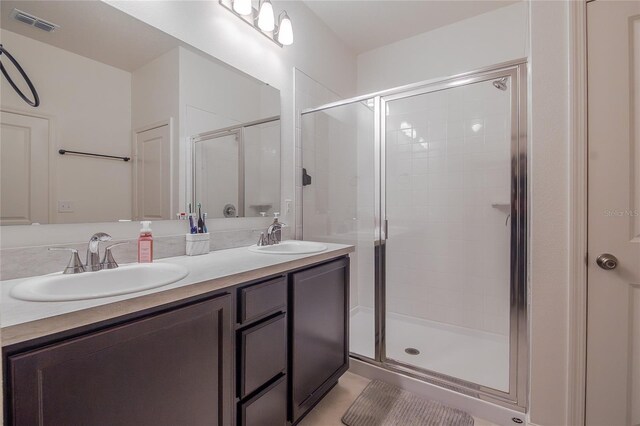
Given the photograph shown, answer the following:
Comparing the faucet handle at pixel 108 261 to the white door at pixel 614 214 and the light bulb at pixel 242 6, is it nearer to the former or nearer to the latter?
the light bulb at pixel 242 6

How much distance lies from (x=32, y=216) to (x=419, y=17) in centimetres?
283

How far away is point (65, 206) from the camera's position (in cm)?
110

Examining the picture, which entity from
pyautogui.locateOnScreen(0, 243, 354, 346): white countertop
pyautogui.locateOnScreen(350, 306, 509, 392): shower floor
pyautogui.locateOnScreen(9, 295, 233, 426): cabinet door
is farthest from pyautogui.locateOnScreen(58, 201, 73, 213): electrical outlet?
pyautogui.locateOnScreen(350, 306, 509, 392): shower floor

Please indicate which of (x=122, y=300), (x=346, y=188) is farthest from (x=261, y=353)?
(x=346, y=188)

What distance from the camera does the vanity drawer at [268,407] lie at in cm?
106

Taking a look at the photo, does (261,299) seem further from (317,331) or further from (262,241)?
(262,241)

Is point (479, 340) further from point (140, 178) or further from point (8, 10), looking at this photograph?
point (8, 10)

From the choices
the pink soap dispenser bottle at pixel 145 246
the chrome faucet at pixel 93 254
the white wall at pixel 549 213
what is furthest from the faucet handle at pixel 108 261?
the white wall at pixel 549 213

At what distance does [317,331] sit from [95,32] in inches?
63.9

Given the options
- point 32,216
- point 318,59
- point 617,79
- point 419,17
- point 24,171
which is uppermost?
point 419,17

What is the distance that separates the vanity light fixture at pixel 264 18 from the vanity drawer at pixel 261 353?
1.72 meters

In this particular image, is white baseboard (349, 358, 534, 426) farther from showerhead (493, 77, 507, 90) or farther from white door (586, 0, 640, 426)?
showerhead (493, 77, 507, 90)

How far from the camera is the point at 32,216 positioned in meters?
1.02

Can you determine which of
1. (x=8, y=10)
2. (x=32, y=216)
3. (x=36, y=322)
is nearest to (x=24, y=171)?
(x=32, y=216)
